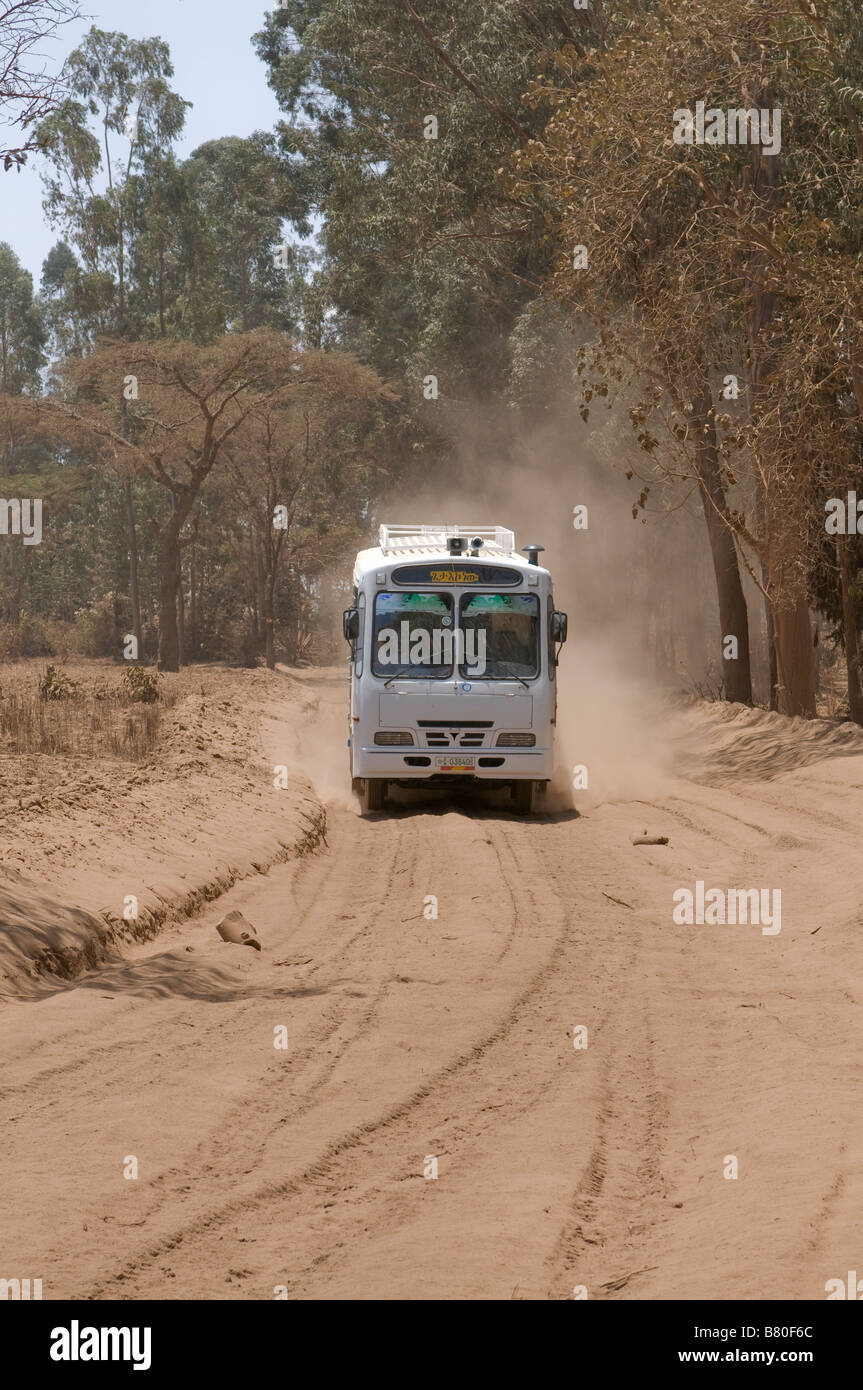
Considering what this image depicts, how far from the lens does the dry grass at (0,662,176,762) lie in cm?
1833

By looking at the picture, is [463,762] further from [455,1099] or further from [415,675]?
[455,1099]

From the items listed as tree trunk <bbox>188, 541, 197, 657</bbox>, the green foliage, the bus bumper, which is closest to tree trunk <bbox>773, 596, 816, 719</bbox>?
the bus bumper

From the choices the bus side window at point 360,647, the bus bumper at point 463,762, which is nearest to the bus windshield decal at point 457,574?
the bus side window at point 360,647

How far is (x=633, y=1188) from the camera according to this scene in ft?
17.4

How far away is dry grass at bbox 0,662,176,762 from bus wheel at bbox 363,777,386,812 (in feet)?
9.83

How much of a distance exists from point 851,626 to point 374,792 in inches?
323

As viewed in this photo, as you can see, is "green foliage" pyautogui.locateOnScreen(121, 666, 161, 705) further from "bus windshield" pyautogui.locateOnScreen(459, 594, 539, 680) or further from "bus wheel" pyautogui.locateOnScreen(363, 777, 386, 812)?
"bus windshield" pyautogui.locateOnScreen(459, 594, 539, 680)

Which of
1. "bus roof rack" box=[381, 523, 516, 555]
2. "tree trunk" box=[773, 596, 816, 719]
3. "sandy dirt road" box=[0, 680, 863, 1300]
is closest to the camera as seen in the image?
"sandy dirt road" box=[0, 680, 863, 1300]

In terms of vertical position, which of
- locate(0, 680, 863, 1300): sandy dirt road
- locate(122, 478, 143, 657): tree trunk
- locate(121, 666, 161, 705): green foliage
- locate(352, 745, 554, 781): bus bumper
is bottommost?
locate(0, 680, 863, 1300): sandy dirt road

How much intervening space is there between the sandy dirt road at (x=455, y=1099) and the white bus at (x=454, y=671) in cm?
394

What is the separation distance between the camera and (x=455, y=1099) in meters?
6.28

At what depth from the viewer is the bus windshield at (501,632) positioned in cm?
1600

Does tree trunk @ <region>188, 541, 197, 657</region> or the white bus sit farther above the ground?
tree trunk @ <region>188, 541, 197, 657</region>

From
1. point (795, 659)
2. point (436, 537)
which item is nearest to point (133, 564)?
point (795, 659)
